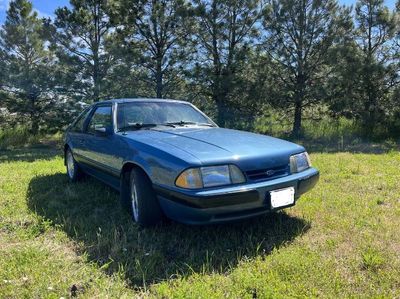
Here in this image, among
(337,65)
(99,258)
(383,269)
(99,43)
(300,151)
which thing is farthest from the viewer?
(99,43)

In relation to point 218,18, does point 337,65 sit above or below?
below

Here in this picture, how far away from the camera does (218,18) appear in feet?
42.3

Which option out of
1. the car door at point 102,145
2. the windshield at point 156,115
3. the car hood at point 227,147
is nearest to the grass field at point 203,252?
the car door at point 102,145

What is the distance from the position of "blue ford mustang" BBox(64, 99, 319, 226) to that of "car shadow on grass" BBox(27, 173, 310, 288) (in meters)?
0.25

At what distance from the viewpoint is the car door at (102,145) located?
13.3 feet

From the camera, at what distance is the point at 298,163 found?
351 centimetres

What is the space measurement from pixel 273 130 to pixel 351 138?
9.17 ft

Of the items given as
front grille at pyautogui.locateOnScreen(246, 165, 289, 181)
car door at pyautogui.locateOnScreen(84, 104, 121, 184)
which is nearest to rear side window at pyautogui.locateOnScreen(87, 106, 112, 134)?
car door at pyautogui.locateOnScreen(84, 104, 121, 184)

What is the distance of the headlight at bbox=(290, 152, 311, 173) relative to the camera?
11.2 ft

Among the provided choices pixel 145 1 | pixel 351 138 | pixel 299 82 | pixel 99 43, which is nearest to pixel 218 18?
pixel 145 1

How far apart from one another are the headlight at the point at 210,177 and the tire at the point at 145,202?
49 centimetres

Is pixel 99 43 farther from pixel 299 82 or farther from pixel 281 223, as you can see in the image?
pixel 281 223

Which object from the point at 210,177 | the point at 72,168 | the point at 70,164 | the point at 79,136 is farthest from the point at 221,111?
the point at 210,177

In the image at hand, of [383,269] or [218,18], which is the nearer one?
[383,269]
